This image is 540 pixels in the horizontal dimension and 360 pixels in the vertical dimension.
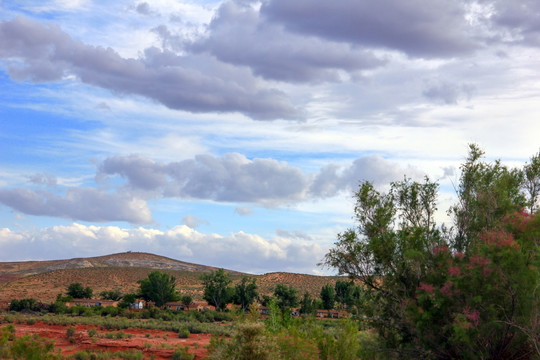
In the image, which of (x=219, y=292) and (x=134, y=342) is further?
(x=219, y=292)

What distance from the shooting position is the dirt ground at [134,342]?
121 feet

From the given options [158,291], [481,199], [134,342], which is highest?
[481,199]

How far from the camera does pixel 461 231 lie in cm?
2289

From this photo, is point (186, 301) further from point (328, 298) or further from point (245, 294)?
point (328, 298)

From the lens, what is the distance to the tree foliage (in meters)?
17.5

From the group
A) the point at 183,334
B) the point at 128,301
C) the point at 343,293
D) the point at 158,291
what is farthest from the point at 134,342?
the point at 343,293

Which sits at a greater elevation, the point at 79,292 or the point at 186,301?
the point at 79,292

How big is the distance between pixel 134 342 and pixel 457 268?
28.8 metres

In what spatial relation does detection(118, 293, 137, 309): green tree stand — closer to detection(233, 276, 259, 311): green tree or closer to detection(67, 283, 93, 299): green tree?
detection(233, 276, 259, 311): green tree

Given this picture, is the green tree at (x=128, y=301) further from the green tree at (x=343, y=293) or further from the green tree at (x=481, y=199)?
the green tree at (x=481, y=199)

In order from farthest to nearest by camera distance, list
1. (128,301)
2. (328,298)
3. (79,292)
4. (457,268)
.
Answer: (79,292) → (328,298) → (128,301) → (457,268)

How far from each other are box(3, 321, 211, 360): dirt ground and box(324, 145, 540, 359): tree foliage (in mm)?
15604

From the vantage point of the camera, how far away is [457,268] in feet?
61.7

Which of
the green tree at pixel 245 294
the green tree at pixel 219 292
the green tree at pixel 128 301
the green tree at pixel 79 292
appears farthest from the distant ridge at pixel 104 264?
the green tree at pixel 245 294
